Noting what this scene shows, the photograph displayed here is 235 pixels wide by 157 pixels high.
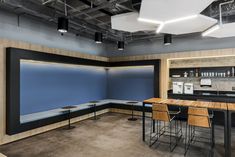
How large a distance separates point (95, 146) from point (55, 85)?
2882mm

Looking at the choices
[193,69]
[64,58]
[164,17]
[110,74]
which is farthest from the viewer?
[110,74]

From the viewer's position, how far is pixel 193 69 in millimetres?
6602

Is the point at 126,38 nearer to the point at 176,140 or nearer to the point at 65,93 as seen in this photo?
the point at 65,93

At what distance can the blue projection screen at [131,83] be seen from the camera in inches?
286

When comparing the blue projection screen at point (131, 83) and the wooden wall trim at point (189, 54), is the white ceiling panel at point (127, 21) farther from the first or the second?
the blue projection screen at point (131, 83)

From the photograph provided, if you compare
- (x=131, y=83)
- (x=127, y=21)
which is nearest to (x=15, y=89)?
(x=127, y=21)

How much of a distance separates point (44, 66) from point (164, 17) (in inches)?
158

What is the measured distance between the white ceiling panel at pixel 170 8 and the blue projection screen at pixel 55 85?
12.2 feet

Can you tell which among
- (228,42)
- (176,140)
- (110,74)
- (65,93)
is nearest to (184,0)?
(176,140)

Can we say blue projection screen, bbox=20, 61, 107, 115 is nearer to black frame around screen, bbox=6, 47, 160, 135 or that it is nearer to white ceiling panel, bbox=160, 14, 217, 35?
black frame around screen, bbox=6, 47, 160, 135

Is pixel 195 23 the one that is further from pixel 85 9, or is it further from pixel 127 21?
pixel 85 9

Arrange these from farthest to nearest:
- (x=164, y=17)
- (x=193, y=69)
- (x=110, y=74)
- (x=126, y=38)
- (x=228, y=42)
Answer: (x=110, y=74) → (x=126, y=38) → (x=193, y=69) → (x=228, y=42) → (x=164, y=17)

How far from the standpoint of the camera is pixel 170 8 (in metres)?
2.83

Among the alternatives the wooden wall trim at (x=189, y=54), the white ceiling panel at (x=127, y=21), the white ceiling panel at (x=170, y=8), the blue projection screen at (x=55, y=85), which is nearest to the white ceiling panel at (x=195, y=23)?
the white ceiling panel at (x=170, y=8)
